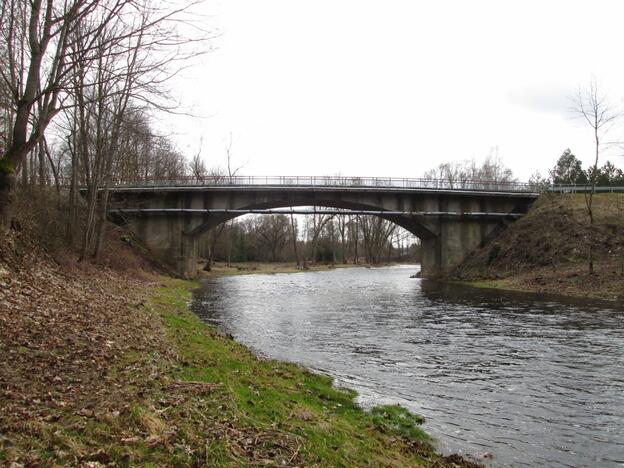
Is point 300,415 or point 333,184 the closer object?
point 300,415

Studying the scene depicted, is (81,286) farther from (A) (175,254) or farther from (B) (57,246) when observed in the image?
(A) (175,254)

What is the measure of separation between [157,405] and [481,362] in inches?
374

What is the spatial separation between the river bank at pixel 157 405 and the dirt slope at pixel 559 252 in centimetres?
2405

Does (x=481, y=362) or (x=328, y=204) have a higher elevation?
(x=328, y=204)

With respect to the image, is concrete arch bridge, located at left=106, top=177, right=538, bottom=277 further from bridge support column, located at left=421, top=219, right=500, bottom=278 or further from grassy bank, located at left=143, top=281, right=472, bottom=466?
grassy bank, located at left=143, top=281, right=472, bottom=466

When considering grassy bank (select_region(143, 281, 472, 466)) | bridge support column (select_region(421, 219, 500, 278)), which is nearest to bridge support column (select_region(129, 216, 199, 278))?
bridge support column (select_region(421, 219, 500, 278))

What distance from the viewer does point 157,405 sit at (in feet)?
20.2

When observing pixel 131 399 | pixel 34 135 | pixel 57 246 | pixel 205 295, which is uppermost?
pixel 34 135

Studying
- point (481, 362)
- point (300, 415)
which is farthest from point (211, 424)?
point (481, 362)

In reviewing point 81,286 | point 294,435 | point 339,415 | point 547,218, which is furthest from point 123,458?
point 547,218

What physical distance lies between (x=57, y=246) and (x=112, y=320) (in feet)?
36.4

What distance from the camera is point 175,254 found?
Answer: 44625 mm

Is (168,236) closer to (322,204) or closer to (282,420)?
(322,204)

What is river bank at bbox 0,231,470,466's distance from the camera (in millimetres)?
4867
